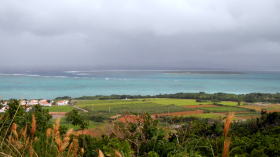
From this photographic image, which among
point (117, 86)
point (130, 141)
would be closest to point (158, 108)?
point (130, 141)

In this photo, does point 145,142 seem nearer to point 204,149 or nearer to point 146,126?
point 146,126

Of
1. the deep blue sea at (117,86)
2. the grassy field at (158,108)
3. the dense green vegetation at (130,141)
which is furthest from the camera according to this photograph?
the deep blue sea at (117,86)

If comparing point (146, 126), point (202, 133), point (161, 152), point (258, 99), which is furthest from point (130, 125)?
point (258, 99)

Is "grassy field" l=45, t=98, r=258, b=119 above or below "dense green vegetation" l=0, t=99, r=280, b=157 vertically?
below

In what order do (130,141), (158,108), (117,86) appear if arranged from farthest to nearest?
(117,86)
(158,108)
(130,141)

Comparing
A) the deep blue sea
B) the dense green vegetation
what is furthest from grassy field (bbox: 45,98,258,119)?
the dense green vegetation

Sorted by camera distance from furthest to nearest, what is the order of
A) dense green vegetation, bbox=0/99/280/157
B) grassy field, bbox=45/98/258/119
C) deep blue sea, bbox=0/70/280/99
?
deep blue sea, bbox=0/70/280/99 → grassy field, bbox=45/98/258/119 → dense green vegetation, bbox=0/99/280/157

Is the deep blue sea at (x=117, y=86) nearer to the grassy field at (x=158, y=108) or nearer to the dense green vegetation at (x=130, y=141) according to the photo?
the grassy field at (x=158, y=108)

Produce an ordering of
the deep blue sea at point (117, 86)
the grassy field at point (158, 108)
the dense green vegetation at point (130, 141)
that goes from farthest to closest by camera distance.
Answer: the deep blue sea at point (117, 86)
the grassy field at point (158, 108)
the dense green vegetation at point (130, 141)

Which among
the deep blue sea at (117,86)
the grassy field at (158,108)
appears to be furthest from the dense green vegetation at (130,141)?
the deep blue sea at (117,86)

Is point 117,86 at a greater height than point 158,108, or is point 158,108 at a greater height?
point 158,108

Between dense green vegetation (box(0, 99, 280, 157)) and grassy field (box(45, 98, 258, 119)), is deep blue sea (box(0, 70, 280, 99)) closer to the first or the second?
grassy field (box(45, 98, 258, 119))

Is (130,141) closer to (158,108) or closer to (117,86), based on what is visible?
(158,108)
